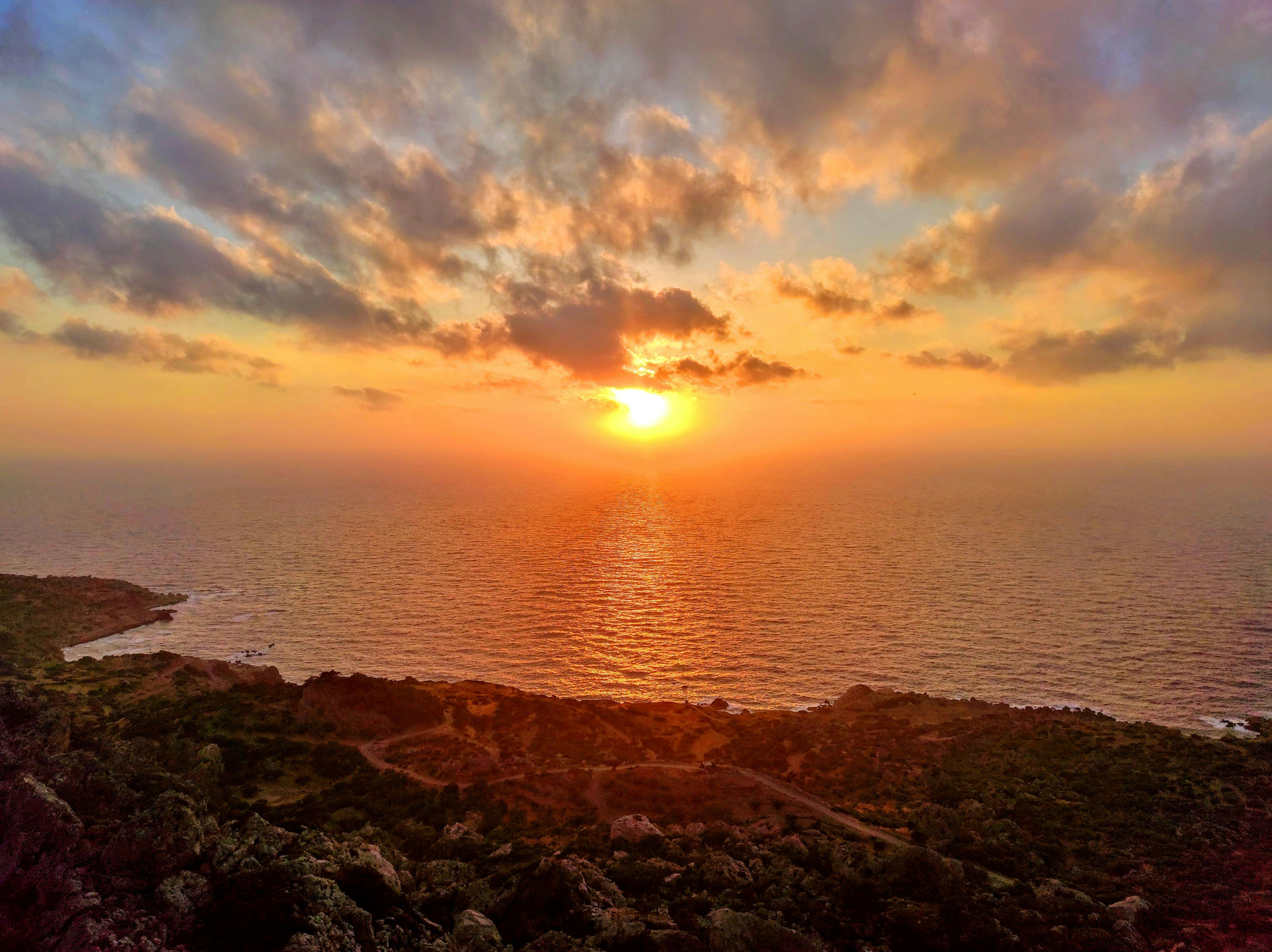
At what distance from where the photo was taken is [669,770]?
137 ft

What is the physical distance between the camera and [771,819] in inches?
1364

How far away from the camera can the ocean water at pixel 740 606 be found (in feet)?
211

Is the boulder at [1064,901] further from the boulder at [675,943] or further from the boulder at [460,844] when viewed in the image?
the boulder at [460,844]

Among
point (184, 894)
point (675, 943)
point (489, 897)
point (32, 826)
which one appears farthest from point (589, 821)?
point (32, 826)

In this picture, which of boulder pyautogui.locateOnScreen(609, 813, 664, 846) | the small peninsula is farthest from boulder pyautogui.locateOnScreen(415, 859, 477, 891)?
boulder pyautogui.locateOnScreen(609, 813, 664, 846)

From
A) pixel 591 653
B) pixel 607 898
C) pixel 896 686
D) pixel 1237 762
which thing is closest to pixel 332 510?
pixel 591 653

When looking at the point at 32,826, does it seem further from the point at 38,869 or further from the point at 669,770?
the point at 669,770

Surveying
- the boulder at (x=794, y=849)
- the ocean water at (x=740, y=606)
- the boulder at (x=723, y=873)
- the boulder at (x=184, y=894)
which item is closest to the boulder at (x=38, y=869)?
the boulder at (x=184, y=894)

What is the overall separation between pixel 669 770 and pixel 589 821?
7.86m

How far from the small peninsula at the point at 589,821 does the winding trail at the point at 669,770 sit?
27cm

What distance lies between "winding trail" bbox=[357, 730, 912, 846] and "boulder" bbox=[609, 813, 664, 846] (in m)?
8.05

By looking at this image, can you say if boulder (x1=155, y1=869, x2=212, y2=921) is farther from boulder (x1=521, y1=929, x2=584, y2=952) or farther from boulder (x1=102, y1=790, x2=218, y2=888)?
boulder (x1=521, y1=929, x2=584, y2=952)

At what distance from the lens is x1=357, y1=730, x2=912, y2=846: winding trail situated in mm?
35344

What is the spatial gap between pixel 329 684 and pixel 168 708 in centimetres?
1269
